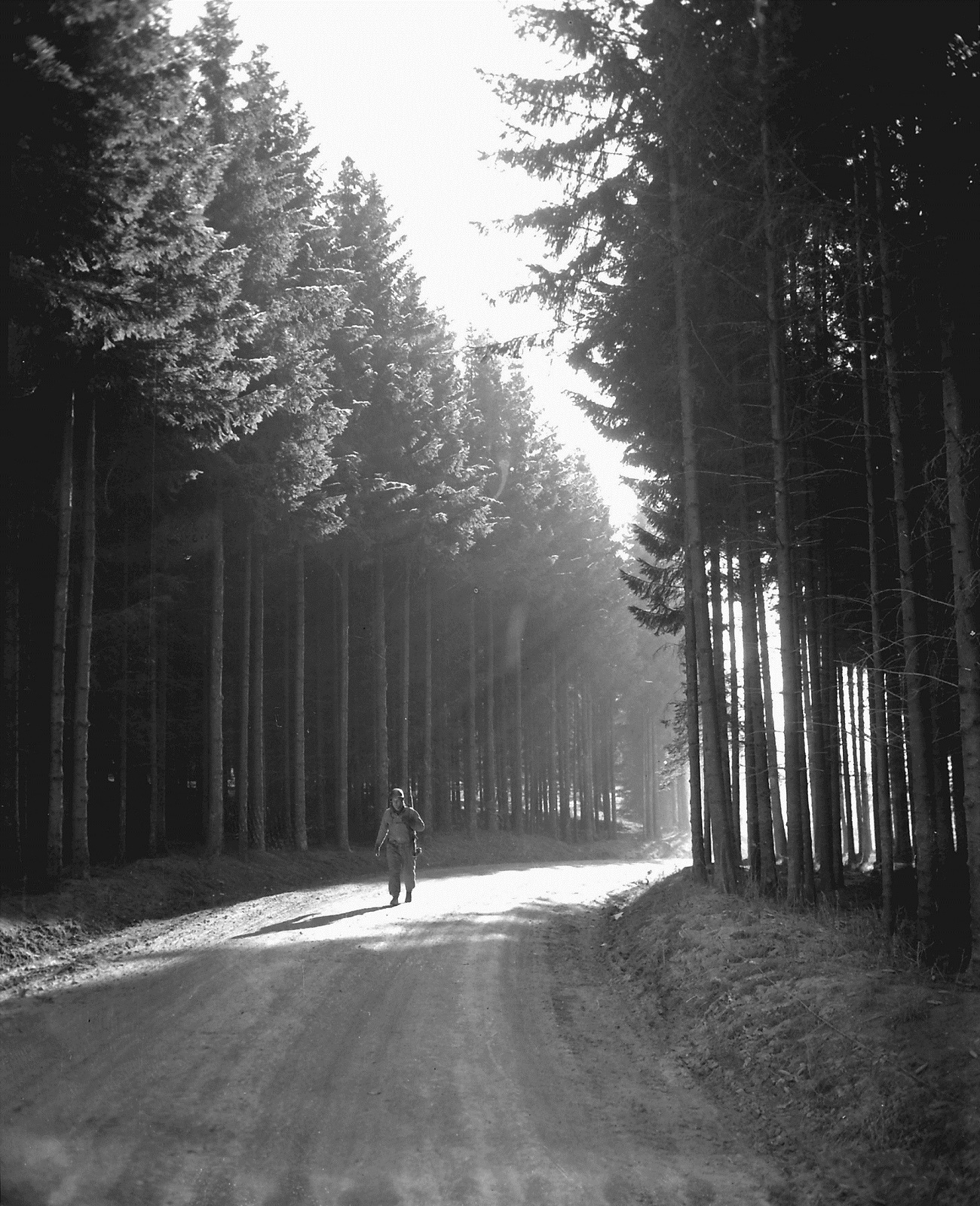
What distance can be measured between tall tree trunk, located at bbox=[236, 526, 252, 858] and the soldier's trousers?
5906 mm

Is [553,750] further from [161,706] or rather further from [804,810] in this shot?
[804,810]

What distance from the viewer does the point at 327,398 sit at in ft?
69.3

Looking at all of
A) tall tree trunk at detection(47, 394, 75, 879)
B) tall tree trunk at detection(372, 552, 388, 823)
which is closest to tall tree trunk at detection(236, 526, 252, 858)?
tall tree trunk at detection(372, 552, 388, 823)

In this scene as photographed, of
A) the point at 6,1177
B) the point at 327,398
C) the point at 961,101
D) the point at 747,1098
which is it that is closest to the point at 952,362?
the point at 961,101

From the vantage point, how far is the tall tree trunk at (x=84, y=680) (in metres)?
15.1

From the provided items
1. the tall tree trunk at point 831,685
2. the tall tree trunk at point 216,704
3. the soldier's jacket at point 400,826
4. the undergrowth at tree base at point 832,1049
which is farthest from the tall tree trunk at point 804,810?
the tall tree trunk at point 216,704

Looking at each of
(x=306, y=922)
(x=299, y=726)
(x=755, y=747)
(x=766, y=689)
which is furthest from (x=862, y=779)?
(x=306, y=922)

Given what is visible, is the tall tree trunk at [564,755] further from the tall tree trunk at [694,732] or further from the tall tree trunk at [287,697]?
the tall tree trunk at [694,732]

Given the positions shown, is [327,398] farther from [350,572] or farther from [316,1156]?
[316,1156]

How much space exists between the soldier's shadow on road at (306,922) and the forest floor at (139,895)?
165cm

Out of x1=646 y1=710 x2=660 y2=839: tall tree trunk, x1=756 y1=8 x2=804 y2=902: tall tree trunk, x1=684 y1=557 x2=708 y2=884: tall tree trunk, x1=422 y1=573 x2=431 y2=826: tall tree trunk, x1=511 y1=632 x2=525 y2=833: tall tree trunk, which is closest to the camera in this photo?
x1=756 y1=8 x2=804 y2=902: tall tree trunk

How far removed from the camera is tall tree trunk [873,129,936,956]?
1122 centimetres

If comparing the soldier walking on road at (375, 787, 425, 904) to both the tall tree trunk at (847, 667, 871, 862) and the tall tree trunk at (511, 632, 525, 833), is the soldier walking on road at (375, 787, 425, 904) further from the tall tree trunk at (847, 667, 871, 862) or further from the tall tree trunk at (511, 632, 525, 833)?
the tall tree trunk at (511, 632, 525, 833)

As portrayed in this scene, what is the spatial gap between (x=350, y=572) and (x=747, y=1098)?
2373 centimetres
